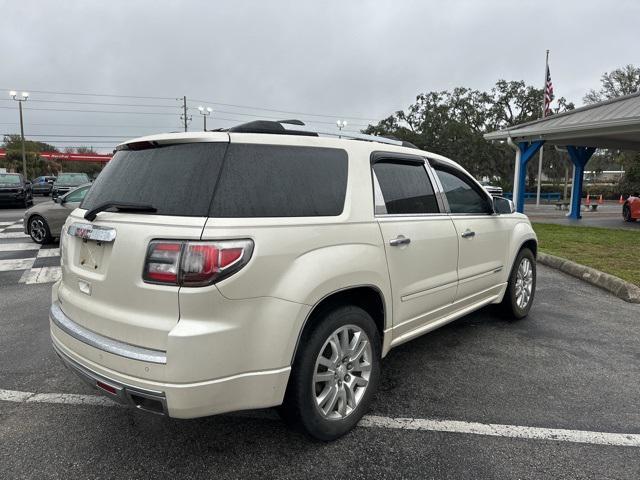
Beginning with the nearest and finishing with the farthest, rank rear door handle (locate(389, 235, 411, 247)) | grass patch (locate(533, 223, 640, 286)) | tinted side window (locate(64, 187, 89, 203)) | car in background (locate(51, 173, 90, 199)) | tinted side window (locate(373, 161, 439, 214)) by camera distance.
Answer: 1. rear door handle (locate(389, 235, 411, 247))
2. tinted side window (locate(373, 161, 439, 214))
3. grass patch (locate(533, 223, 640, 286))
4. tinted side window (locate(64, 187, 89, 203))
5. car in background (locate(51, 173, 90, 199))

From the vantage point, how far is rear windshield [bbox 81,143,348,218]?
2328 millimetres

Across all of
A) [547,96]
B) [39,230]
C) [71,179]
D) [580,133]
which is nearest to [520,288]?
[39,230]

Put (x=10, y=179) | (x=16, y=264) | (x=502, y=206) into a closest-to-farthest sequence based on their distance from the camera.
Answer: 1. (x=502, y=206)
2. (x=16, y=264)
3. (x=10, y=179)

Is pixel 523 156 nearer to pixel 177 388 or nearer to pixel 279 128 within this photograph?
pixel 279 128

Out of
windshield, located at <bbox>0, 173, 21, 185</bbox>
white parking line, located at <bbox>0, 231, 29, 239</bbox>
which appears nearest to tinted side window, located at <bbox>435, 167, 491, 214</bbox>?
white parking line, located at <bbox>0, 231, 29, 239</bbox>

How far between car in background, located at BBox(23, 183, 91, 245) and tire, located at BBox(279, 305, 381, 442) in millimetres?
8726

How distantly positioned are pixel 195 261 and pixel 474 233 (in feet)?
8.61

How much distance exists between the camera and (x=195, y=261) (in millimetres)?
2170

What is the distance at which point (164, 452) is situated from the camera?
265cm

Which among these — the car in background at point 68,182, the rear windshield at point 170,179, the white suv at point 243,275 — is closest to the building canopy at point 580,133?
the white suv at point 243,275

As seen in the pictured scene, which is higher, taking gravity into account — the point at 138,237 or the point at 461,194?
the point at 461,194

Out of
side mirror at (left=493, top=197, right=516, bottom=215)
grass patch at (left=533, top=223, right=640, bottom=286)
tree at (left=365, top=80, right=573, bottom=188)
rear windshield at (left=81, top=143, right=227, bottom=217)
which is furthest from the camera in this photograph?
tree at (left=365, top=80, right=573, bottom=188)

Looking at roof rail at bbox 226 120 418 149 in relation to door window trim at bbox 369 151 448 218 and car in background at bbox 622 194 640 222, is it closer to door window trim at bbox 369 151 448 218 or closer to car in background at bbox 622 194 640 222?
door window trim at bbox 369 151 448 218

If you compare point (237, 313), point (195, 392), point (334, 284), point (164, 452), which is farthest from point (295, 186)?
point (164, 452)
